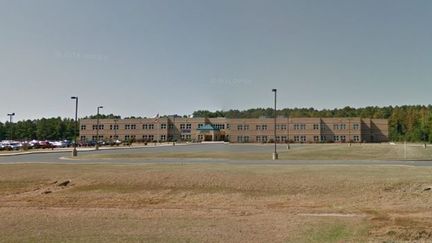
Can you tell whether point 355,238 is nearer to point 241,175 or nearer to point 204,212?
point 204,212

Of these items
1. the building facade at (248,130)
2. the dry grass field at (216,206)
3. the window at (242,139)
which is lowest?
the dry grass field at (216,206)

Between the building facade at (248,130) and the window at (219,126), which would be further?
the window at (219,126)

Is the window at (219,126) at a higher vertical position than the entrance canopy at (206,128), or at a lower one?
higher

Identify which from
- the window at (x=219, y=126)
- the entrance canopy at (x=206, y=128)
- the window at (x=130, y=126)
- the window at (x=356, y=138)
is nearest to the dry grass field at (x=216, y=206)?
the window at (x=356, y=138)

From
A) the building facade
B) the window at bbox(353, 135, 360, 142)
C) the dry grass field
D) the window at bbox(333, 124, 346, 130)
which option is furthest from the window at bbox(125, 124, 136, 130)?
the dry grass field

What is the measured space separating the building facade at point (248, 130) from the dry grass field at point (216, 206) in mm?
92592

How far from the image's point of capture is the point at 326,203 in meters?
13.8

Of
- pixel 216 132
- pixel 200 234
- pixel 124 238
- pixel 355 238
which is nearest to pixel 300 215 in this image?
pixel 355 238

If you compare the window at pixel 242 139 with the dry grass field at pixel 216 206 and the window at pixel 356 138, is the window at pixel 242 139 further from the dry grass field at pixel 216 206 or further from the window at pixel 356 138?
the dry grass field at pixel 216 206

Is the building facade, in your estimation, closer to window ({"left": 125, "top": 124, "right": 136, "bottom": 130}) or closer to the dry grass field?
window ({"left": 125, "top": 124, "right": 136, "bottom": 130})

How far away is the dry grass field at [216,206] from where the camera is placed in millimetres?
8883

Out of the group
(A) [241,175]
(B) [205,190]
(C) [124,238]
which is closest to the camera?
(C) [124,238]

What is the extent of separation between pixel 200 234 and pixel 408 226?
519 cm

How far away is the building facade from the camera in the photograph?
11512cm
